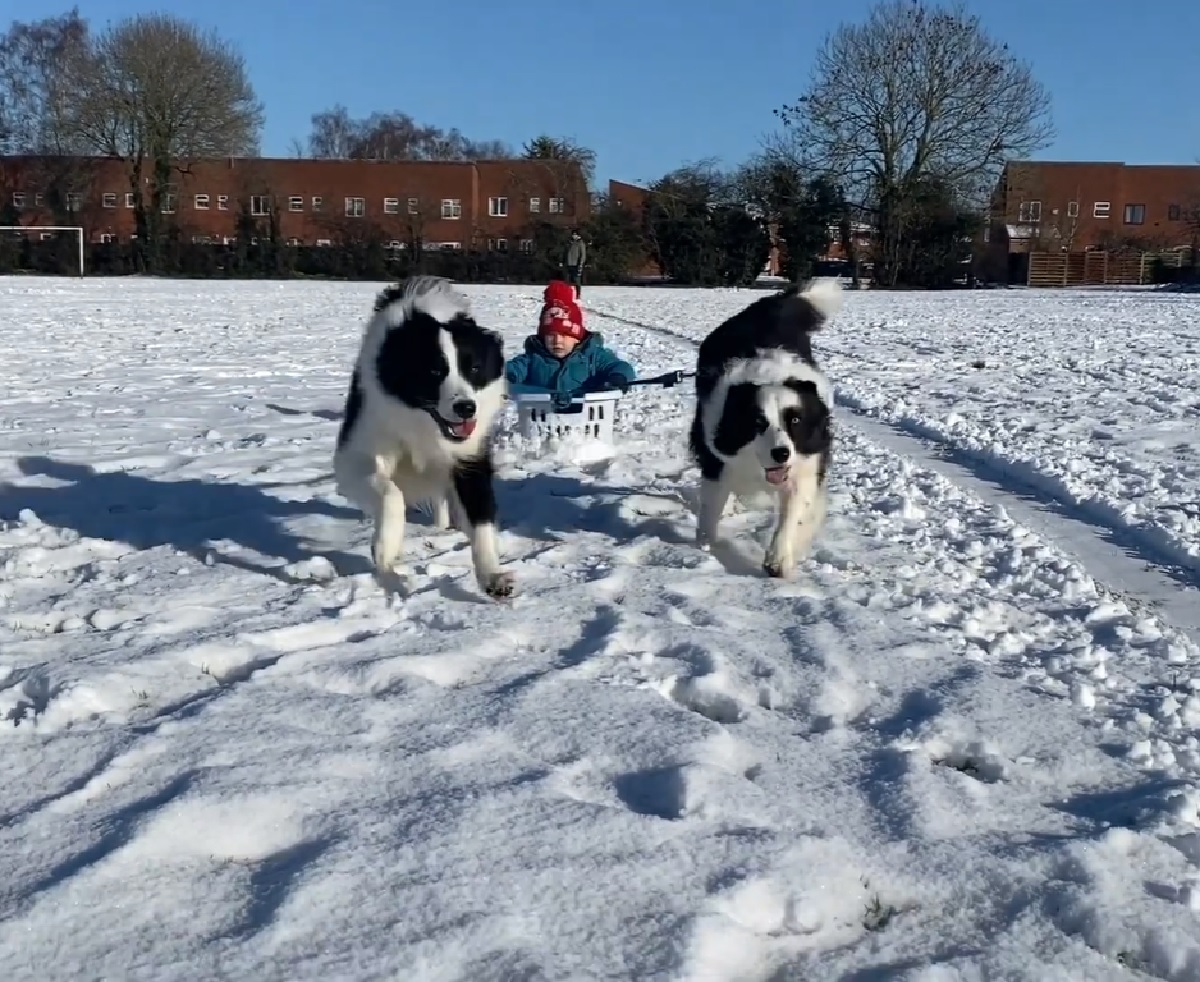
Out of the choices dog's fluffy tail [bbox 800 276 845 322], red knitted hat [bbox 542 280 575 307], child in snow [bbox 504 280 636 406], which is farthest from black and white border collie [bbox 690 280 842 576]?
red knitted hat [bbox 542 280 575 307]

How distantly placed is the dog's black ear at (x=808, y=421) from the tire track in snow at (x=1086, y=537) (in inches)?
42.9

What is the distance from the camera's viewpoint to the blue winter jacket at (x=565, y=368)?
273 inches

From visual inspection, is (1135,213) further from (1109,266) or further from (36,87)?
(36,87)

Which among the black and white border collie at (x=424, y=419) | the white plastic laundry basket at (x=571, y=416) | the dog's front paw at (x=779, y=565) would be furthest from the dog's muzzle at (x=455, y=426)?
the white plastic laundry basket at (x=571, y=416)

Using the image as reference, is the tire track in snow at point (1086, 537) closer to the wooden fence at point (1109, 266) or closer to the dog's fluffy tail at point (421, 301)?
the dog's fluffy tail at point (421, 301)

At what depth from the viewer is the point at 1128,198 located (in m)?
59.2

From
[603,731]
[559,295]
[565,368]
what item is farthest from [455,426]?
[559,295]

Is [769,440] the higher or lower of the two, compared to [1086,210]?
lower

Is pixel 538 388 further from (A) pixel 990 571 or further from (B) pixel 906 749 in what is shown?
(B) pixel 906 749

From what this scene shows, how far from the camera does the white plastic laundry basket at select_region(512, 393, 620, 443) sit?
6.64 meters

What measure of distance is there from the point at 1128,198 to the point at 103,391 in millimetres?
59098

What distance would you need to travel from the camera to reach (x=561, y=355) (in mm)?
7148

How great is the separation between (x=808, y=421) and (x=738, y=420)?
0.90ft

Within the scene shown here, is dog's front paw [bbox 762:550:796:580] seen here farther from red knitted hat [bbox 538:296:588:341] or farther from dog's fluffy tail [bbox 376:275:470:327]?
red knitted hat [bbox 538:296:588:341]
